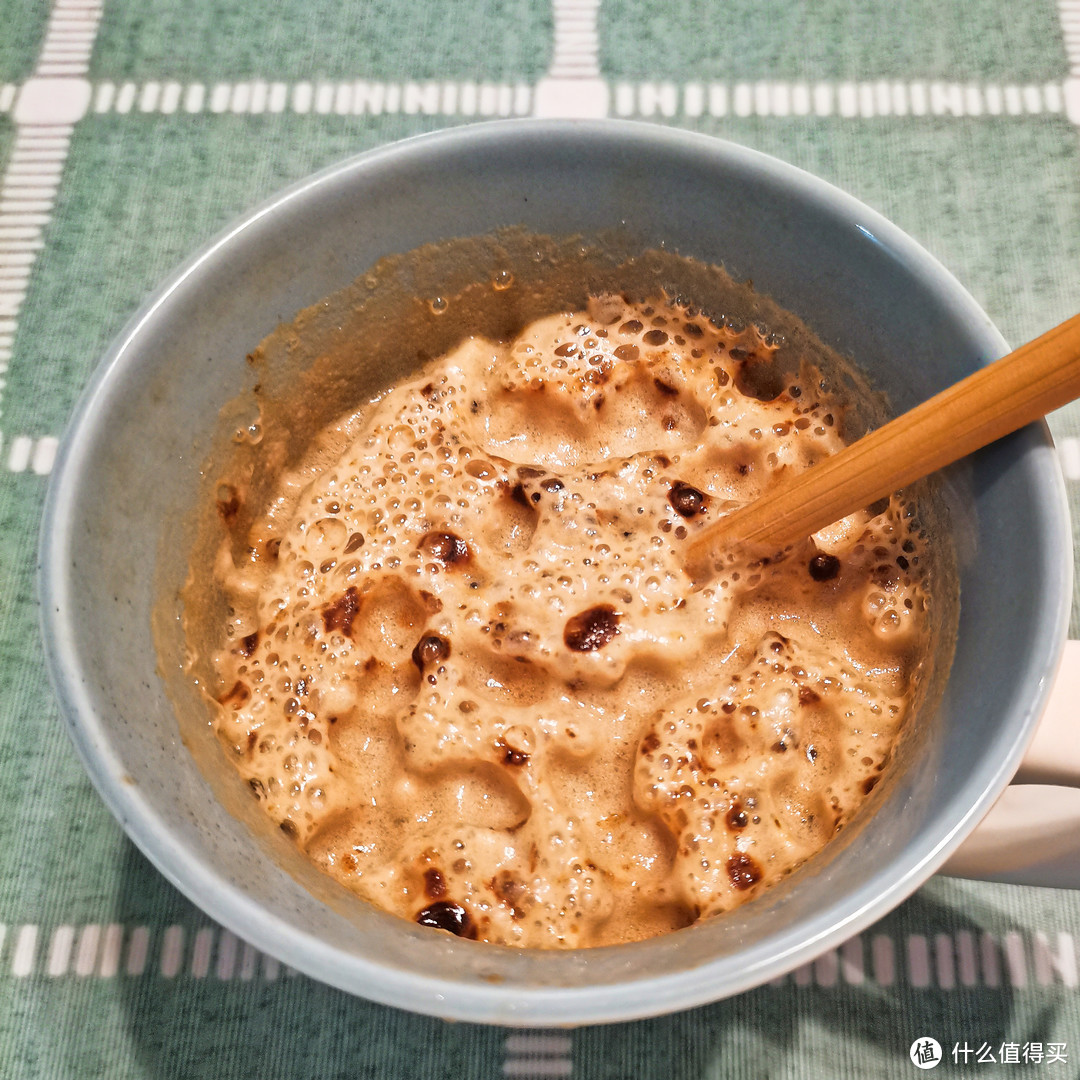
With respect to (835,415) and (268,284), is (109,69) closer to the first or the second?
(268,284)

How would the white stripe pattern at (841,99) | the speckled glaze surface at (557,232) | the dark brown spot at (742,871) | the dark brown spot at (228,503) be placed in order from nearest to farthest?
the speckled glaze surface at (557,232), the dark brown spot at (742,871), the dark brown spot at (228,503), the white stripe pattern at (841,99)

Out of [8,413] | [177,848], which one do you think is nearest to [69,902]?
[177,848]

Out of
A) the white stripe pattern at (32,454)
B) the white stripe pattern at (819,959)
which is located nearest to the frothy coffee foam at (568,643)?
the white stripe pattern at (819,959)

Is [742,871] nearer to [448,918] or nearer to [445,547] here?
[448,918]

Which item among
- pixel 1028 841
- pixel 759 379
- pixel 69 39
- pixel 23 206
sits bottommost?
pixel 1028 841

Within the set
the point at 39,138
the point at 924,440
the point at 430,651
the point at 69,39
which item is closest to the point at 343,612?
the point at 430,651

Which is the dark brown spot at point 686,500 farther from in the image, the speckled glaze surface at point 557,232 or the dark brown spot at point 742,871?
the dark brown spot at point 742,871
